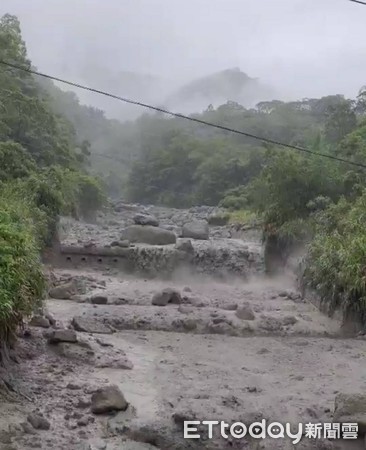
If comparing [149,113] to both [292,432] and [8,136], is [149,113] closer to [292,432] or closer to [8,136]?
[8,136]

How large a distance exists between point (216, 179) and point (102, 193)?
1302 centimetres

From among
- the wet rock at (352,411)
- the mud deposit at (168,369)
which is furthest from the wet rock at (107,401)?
the wet rock at (352,411)

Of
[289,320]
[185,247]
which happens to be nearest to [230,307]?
[289,320]

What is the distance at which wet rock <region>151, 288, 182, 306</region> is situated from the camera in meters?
13.8

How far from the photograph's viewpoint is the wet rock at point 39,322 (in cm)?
984

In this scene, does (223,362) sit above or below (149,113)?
below

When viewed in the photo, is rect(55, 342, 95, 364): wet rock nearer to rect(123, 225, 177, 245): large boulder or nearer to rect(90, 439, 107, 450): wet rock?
rect(90, 439, 107, 450): wet rock

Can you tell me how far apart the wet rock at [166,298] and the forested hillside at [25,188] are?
2.94 meters

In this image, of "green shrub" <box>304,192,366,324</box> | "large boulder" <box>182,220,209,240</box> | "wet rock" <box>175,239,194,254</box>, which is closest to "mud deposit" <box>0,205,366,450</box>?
"green shrub" <box>304,192,366,324</box>

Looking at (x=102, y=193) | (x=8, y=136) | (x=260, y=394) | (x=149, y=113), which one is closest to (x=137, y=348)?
(x=260, y=394)

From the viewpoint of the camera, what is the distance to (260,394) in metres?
7.53

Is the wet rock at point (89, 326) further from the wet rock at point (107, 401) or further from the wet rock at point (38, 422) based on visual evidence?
the wet rock at point (38, 422)

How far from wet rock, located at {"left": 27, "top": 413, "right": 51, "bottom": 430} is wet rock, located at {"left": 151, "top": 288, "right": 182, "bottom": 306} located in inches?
302

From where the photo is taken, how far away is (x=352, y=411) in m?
5.97
